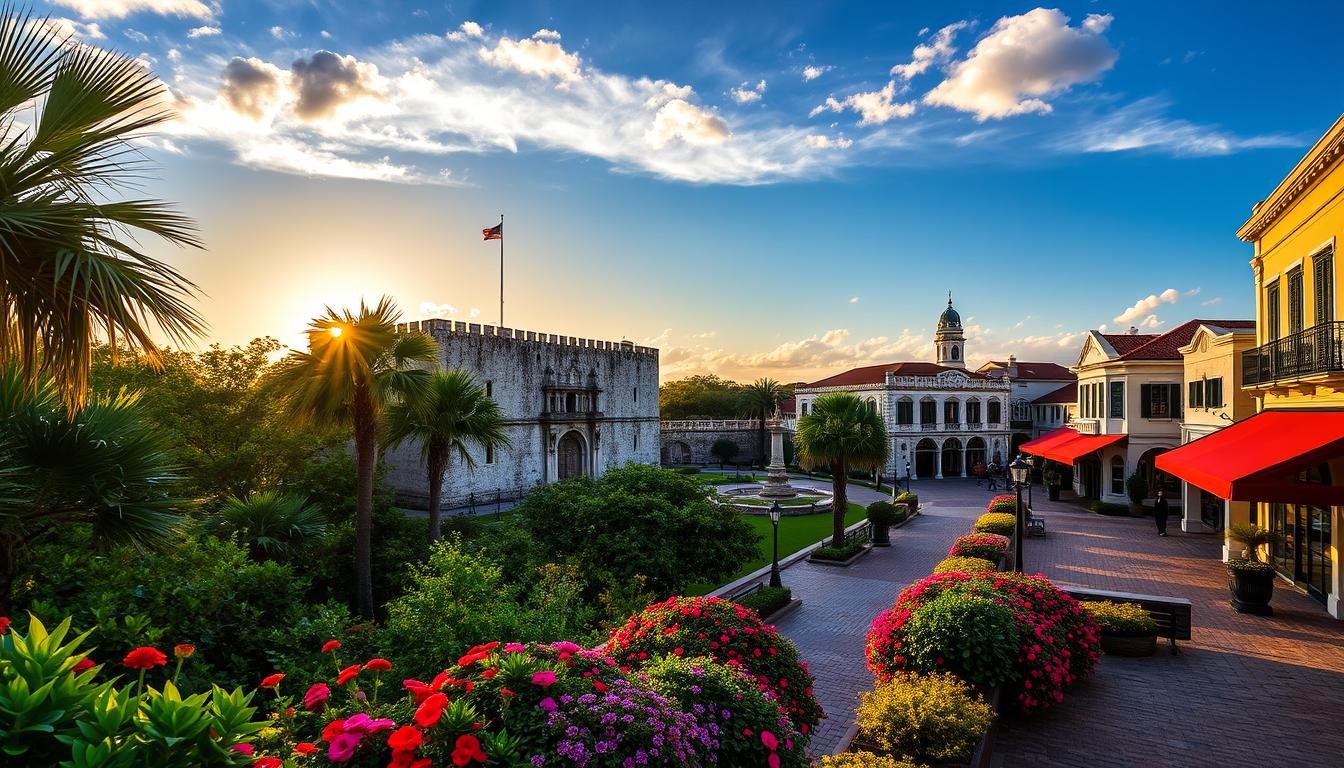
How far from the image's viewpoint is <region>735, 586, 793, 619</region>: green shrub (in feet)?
46.8

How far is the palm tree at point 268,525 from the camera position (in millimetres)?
13633

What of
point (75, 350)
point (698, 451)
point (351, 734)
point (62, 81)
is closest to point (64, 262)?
point (75, 350)

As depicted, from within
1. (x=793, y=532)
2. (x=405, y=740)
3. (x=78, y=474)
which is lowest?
(x=793, y=532)

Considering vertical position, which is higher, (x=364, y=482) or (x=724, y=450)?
(x=364, y=482)

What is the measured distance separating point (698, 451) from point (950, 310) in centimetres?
2786

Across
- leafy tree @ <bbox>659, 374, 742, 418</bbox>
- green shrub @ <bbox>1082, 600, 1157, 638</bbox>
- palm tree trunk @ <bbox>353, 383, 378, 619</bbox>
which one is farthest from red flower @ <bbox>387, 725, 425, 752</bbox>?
leafy tree @ <bbox>659, 374, 742, 418</bbox>

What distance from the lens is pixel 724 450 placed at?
194ft

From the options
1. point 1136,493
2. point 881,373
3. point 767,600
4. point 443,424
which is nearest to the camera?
point 767,600

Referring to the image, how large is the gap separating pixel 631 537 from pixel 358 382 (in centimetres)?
674

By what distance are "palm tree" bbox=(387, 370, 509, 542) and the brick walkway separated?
44.0ft

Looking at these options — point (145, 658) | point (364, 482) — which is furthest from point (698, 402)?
point (145, 658)

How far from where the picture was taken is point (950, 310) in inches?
2393

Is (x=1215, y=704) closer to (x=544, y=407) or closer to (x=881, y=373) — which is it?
(x=544, y=407)

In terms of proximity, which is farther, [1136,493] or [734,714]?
[1136,493]
